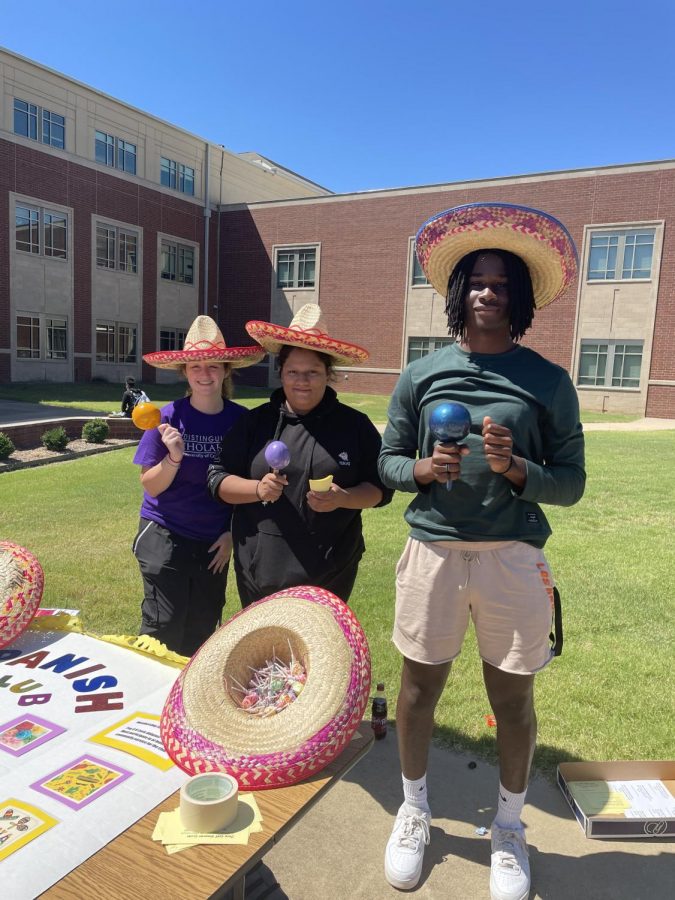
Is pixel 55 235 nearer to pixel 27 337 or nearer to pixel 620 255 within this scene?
pixel 27 337

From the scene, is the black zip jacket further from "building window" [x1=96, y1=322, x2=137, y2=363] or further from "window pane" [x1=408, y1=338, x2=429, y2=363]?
"building window" [x1=96, y1=322, x2=137, y2=363]

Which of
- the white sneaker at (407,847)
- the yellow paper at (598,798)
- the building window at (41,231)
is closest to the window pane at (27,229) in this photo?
the building window at (41,231)

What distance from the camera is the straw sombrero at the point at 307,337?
2660mm

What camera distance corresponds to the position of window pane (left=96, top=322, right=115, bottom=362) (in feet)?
98.4

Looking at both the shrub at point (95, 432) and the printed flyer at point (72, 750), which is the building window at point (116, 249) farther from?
the printed flyer at point (72, 750)

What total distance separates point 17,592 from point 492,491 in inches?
82.7

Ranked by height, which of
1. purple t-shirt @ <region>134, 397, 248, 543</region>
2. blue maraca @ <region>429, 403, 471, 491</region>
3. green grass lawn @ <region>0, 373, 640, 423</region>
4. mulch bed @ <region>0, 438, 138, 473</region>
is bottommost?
mulch bed @ <region>0, 438, 138, 473</region>

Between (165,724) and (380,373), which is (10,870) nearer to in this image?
(165,724)

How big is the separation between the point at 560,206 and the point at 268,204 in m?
14.4

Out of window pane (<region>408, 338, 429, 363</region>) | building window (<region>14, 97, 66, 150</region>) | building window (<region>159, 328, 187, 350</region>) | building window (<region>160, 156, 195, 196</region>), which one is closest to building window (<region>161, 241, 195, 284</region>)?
building window (<region>159, 328, 187, 350</region>)

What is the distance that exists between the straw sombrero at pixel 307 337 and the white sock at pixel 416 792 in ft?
5.66

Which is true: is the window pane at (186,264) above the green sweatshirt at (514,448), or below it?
above

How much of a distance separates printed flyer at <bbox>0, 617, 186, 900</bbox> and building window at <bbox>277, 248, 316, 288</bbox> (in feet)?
101

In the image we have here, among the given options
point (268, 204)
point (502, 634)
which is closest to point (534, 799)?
point (502, 634)
